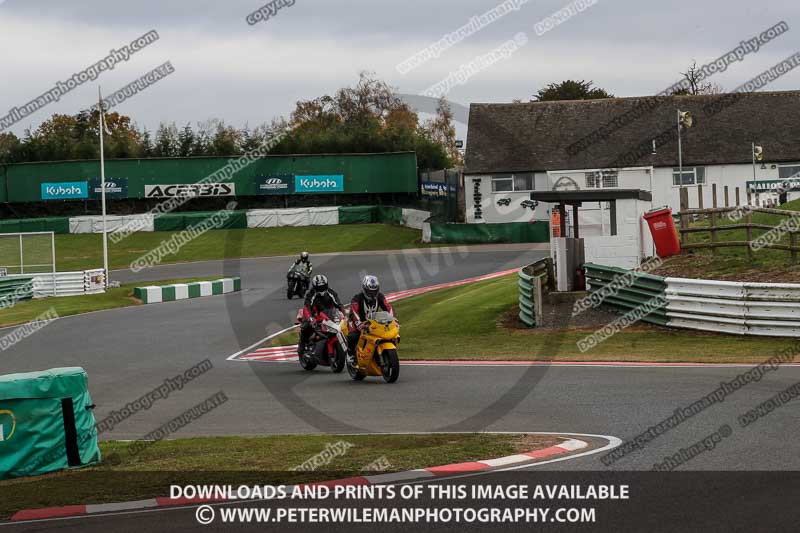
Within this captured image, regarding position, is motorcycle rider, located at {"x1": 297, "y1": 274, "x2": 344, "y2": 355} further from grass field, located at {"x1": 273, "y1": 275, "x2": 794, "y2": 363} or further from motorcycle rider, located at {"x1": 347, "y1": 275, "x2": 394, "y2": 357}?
grass field, located at {"x1": 273, "y1": 275, "x2": 794, "y2": 363}

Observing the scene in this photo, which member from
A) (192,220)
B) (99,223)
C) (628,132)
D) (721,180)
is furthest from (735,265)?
(99,223)

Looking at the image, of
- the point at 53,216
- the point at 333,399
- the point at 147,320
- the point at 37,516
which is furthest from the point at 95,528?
the point at 53,216

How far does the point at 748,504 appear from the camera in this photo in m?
7.56

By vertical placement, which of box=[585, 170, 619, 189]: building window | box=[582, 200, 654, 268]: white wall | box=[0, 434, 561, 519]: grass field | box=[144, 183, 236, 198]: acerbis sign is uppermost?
box=[144, 183, 236, 198]: acerbis sign

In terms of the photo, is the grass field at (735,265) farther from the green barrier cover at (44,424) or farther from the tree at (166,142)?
the tree at (166,142)

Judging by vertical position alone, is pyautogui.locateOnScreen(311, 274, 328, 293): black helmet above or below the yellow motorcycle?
above

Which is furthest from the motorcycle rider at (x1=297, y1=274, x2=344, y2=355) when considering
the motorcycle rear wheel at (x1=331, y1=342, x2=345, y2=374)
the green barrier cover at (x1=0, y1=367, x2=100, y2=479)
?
the green barrier cover at (x1=0, y1=367, x2=100, y2=479)

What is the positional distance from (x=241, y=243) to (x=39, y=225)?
1449 centimetres

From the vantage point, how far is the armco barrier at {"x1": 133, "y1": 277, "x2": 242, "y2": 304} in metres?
38.9

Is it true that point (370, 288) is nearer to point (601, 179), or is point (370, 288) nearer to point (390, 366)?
point (390, 366)

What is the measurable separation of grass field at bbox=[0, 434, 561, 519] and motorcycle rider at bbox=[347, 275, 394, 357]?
5.58m

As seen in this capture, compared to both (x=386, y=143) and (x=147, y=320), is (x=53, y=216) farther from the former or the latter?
(x=147, y=320)

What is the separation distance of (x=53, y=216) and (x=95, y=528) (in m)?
65.1

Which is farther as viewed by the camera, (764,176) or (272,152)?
(272,152)
